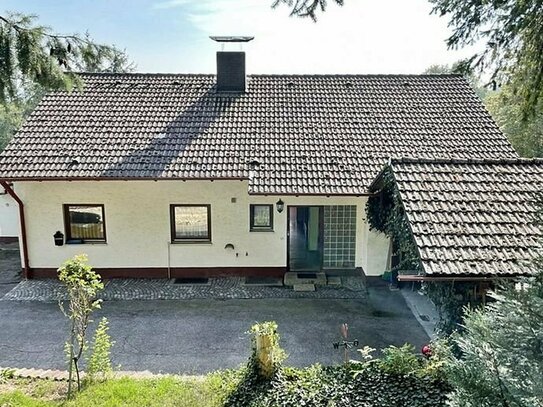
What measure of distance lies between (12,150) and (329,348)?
34.6 feet

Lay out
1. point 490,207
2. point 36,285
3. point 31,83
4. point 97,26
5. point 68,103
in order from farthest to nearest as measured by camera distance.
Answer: point 68,103
point 36,285
point 490,207
point 97,26
point 31,83

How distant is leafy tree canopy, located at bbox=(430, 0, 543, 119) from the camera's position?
21.5ft

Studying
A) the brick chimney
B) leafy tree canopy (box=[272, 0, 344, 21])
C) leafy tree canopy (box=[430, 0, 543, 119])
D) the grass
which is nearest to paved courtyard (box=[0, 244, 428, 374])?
the grass

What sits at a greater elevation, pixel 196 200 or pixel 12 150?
pixel 12 150

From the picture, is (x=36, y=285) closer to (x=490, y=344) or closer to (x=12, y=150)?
(x=12, y=150)

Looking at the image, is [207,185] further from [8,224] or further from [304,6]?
[8,224]

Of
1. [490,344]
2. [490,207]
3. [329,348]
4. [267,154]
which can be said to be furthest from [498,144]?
[490,344]

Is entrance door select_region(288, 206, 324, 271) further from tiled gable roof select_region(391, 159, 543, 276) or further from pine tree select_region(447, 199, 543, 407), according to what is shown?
pine tree select_region(447, 199, 543, 407)

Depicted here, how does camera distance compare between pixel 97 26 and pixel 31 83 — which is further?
pixel 97 26

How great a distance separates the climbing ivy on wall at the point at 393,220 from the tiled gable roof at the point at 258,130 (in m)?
0.65

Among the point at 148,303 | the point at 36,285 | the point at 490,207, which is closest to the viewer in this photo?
the point at 490,207

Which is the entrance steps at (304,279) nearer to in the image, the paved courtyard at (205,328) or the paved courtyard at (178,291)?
the paved courtyard at (178,291)

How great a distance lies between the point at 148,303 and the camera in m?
11.9

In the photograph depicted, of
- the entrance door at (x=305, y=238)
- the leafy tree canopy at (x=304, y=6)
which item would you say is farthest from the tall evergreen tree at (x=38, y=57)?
the entrance door at (x=305, y=238)
